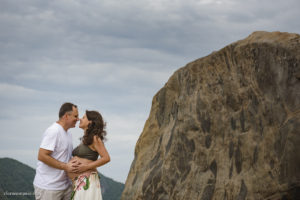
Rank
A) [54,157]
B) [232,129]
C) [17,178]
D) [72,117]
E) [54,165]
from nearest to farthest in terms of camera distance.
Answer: [232,129] < [54,165] < [54,157] < [72,117] < [17,178]

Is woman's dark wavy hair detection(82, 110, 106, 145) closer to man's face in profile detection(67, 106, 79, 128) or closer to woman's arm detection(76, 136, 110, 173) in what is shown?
woman's arm detection(76, 136, 110, 173)

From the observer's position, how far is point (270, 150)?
15.4ft

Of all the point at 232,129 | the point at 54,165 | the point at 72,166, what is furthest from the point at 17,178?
the point at 232,129

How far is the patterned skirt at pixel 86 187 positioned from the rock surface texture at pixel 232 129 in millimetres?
Answer: 817

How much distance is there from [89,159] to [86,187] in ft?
1.16

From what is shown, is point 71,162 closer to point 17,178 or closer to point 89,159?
point 89,159

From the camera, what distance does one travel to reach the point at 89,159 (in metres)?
5.32

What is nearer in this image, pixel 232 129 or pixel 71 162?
pixel 232 129

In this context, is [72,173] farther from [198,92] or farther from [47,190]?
[198,92]

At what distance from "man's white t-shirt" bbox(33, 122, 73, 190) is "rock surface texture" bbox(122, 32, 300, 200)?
115 cm

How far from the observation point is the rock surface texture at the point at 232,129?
4.64 metres

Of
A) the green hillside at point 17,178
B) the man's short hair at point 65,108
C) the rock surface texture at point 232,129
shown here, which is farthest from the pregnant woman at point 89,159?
the green hillside at point 17,178

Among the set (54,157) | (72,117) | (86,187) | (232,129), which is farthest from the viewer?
(72,117)

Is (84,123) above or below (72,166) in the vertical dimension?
above
